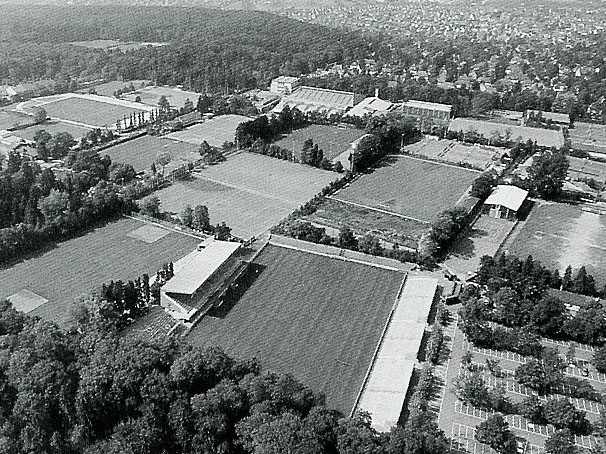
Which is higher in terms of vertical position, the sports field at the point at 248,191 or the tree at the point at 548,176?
the tree at the point at 548,176

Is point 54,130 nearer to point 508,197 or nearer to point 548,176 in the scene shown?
point 508,197

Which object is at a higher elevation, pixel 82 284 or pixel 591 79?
pixel 591 79

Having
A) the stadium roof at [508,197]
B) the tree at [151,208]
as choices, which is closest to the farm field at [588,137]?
the stadium roof at [508,197]

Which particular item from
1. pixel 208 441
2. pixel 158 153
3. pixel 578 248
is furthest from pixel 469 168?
pixel 208 441

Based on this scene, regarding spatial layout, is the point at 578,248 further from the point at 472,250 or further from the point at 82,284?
the point at 82,284

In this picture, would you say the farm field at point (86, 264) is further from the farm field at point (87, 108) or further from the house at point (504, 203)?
the farm field at point (87, 108)

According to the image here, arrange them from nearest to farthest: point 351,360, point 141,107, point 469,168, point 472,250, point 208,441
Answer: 1. point 208,441
2. point 351,360
3. point 472,250
4. point 469,168
5. point 141,107

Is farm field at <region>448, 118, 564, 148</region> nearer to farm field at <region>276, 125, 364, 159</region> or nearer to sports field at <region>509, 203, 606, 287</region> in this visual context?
farm field at <region>276, 125, 364, 159</region>
